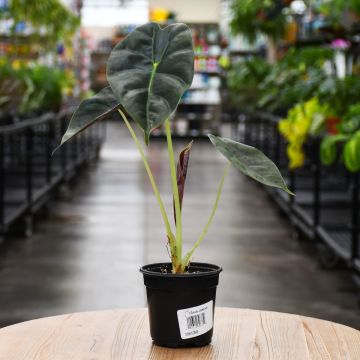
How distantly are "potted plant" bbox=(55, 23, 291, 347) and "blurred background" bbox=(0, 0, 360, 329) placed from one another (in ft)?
8.22

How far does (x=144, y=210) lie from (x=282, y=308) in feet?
12.0

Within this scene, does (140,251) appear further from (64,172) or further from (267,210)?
(64,172)

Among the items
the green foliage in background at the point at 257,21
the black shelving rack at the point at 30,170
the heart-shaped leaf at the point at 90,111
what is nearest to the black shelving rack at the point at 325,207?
the black shelving rack at the point at 30,170

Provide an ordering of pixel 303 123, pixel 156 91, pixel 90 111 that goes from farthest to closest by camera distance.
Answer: pixel 303 123 < pixel 90 111 < pixel 156 91

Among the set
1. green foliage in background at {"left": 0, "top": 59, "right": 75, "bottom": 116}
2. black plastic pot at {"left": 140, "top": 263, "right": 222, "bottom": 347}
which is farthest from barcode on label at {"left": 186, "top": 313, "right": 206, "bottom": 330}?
green foliage in background at {"left": 0, "top": 59, "right": 75, "bottom": 116}

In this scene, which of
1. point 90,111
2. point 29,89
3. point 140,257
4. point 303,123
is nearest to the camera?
point 90,111

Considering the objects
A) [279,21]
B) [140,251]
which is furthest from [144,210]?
[279,21]

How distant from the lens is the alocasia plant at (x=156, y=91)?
142cm

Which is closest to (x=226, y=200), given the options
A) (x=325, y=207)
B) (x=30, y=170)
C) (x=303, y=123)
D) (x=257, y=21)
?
(x=325, y=207)

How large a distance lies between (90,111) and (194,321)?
0.42 m

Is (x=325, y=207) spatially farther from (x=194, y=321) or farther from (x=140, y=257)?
(x=194, y=321)

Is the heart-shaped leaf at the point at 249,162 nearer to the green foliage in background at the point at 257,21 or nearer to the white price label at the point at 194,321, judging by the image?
the white price label at the point at 194,321

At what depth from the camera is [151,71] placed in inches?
59.8

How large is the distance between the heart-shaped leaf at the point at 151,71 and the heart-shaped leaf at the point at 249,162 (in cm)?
17
